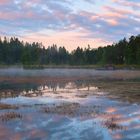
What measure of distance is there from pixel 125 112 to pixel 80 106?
359 cm

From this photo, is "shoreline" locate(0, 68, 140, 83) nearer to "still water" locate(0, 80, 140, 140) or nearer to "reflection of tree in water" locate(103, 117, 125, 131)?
"still water" locate(0, 80, 140, 140)

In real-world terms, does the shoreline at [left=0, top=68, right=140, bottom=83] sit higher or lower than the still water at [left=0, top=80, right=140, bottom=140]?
higher

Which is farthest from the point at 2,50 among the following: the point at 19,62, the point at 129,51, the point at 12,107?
the point at 12,107

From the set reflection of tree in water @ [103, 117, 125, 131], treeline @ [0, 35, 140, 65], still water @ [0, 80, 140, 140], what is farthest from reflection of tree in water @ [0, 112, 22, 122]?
treeline @ [0, 35, 140, 65]

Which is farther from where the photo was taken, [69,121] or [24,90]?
[24,90]

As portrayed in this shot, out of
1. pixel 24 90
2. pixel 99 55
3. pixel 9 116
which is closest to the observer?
pixel 9 116

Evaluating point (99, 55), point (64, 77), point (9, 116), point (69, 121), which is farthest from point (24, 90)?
point (99, 55)

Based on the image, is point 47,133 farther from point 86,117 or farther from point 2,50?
point 2,50

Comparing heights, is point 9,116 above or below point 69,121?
above

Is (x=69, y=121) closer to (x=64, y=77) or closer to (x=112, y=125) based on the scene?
(x=112, y=125)

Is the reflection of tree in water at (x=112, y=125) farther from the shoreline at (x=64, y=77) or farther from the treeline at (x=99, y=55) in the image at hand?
the treeline at (x=99, y=55)

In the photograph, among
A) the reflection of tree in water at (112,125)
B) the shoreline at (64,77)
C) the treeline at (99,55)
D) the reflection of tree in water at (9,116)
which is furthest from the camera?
the treeline at (99,55)

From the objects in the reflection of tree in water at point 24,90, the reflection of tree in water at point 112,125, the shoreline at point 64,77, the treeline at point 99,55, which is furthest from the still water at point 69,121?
the treeline at point 99,55

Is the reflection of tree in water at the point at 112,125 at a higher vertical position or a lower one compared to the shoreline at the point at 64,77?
lower
